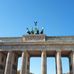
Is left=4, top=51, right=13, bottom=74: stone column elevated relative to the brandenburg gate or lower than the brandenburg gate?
lower

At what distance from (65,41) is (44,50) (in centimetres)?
558

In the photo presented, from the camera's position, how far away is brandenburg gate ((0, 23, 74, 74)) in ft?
136

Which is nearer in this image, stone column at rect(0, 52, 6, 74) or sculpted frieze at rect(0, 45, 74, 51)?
sculpted frieze at rect(0, 45, 74, 51)

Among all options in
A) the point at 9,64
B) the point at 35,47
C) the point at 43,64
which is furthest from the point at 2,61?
the point at 43,64

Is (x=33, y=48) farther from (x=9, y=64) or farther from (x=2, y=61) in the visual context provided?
(x=2, y=61)

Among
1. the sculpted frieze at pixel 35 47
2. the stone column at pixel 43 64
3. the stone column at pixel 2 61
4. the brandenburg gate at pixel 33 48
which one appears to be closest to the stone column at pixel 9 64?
the brandenburg gate at pixel 33 48

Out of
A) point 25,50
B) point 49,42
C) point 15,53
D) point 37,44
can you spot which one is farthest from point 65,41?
point 15,53

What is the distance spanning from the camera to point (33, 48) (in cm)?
4247

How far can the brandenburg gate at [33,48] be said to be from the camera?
41.5 meters

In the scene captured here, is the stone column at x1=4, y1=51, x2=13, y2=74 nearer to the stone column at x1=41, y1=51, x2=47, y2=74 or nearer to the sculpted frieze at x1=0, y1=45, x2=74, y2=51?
the sculpted frieze at x1=0, y1=45, x2=74, y2=51

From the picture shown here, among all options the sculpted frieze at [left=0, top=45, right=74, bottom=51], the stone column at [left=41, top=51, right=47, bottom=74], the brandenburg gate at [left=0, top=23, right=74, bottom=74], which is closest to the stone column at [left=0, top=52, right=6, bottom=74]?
the brandenburg gate at [left=0, top=23, right=74, bottom=74]

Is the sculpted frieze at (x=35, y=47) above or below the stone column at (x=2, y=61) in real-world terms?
above

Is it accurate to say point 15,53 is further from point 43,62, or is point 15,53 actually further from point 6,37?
point 43,62

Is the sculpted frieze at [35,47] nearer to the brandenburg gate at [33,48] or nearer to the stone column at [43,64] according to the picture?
the brandenburg gate at [33,48]
